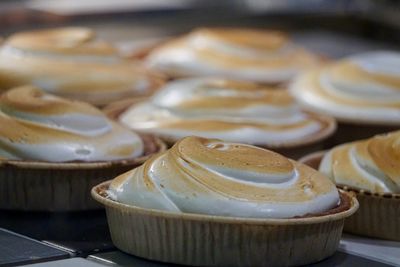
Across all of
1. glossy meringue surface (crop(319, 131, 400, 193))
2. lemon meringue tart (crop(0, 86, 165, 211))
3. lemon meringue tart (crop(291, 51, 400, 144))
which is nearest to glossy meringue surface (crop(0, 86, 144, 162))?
lemon meringue tart (crop(0, 86, 165, 211))

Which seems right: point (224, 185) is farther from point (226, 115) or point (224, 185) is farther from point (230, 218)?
point (226, 115)

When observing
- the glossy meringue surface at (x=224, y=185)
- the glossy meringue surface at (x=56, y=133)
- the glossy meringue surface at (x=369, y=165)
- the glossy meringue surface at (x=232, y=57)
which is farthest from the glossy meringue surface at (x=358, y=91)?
the glossy meringue surface at (x=224, y=185)

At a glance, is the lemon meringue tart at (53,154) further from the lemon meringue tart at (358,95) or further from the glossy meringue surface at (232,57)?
the glossy meringue surface at (232,57)

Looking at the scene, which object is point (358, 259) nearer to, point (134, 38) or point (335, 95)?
point (335, 95)

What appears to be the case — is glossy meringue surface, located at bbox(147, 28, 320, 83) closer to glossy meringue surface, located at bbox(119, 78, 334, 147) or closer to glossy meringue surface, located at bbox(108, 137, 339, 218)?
glossy meringue surface, located at bbox(119, 78, 334, 147)

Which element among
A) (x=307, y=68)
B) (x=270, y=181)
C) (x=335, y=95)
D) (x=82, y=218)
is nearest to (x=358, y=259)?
(x=270, y=181)

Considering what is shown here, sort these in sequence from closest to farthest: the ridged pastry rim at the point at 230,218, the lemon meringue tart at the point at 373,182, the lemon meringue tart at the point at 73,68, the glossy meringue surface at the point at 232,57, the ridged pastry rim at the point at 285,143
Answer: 1. the ridged pastry rim at the point at 230,218
2. the lemon meringue tart at the point at 373,182
3. the ridged pastry rim at the point at 285,143
4. the lemon meringue tart at the point at 73,68
5. the glossy meringue surface at the point at 232,57

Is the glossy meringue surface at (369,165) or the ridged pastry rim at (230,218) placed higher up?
the ridged pastry rim at (230,218)
